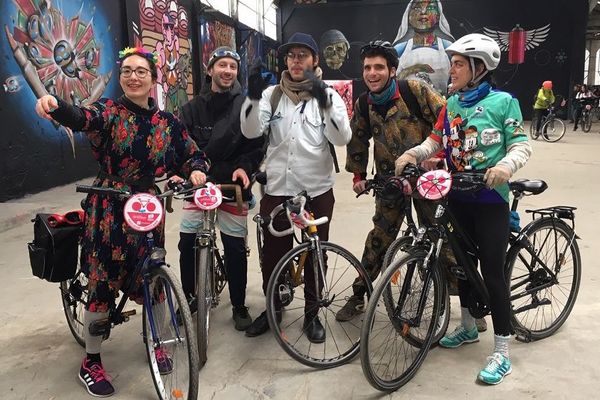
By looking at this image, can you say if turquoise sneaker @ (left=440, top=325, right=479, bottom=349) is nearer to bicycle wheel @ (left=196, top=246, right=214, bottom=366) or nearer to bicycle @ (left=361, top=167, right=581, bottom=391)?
bicycle @ (left=361, top=167, right=581, bottom=391)

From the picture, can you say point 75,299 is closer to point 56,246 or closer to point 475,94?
point 56,246

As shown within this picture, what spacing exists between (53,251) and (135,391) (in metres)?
0.78

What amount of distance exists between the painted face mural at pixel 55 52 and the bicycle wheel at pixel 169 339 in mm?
5570

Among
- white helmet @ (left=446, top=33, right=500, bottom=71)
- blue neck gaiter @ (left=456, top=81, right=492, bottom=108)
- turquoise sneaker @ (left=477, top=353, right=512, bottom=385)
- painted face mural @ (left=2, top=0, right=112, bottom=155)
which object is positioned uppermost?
painted face mural @ (left=2, top=0, right=112, bottom=155)

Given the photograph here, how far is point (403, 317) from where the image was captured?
2547 millimetres

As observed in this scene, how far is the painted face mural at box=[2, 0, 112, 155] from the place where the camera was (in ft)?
22.4

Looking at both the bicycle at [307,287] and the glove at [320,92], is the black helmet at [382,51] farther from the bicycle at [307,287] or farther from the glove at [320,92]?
the bicycle at [307,287]

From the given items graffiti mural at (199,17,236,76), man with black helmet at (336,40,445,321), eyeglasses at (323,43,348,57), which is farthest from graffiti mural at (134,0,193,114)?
eyeglasses at (323,43,348,57)

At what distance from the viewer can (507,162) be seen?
230cm

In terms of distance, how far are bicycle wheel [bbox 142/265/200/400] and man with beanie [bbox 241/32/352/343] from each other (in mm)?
808

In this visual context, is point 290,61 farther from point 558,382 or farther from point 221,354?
point 558,382

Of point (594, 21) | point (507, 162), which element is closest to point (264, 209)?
point (507, 162)

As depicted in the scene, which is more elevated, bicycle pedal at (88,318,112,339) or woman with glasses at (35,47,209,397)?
woman with glasses at (35,47,209,397)

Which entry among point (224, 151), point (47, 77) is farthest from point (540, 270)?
point (47, 77)
